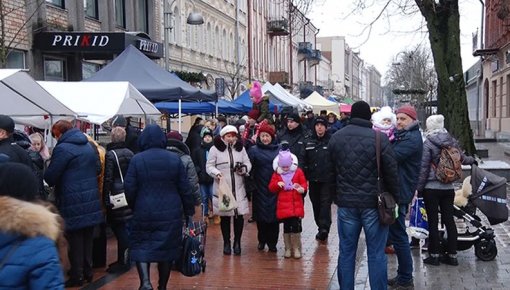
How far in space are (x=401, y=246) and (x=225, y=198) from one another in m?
2.60

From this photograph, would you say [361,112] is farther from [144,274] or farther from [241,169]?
[241,169]

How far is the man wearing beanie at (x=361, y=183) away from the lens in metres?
5.79

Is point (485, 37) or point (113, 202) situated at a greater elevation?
point (485, 37)

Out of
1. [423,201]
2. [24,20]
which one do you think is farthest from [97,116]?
[24,20]

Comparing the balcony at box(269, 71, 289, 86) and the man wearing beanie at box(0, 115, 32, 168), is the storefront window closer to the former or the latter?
the man wearing beanie at box(0, 115, 32, 168)

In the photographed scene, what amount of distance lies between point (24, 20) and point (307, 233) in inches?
405

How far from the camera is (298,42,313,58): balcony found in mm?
67188

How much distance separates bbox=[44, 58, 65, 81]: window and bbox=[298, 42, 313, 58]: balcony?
50.1 metres

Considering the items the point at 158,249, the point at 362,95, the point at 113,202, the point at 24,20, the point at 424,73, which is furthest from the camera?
the point at 362,95

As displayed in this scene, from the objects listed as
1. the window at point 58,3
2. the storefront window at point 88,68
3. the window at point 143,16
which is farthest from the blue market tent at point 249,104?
the window at point 58,3

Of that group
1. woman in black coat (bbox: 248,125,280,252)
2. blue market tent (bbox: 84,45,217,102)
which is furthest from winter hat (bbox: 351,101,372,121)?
blue market tent (bbox: 84,45,217,102)

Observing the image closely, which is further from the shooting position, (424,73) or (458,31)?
(424,73)

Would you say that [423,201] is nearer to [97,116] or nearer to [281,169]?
[281,169]

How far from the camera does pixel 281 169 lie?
27.1ft
